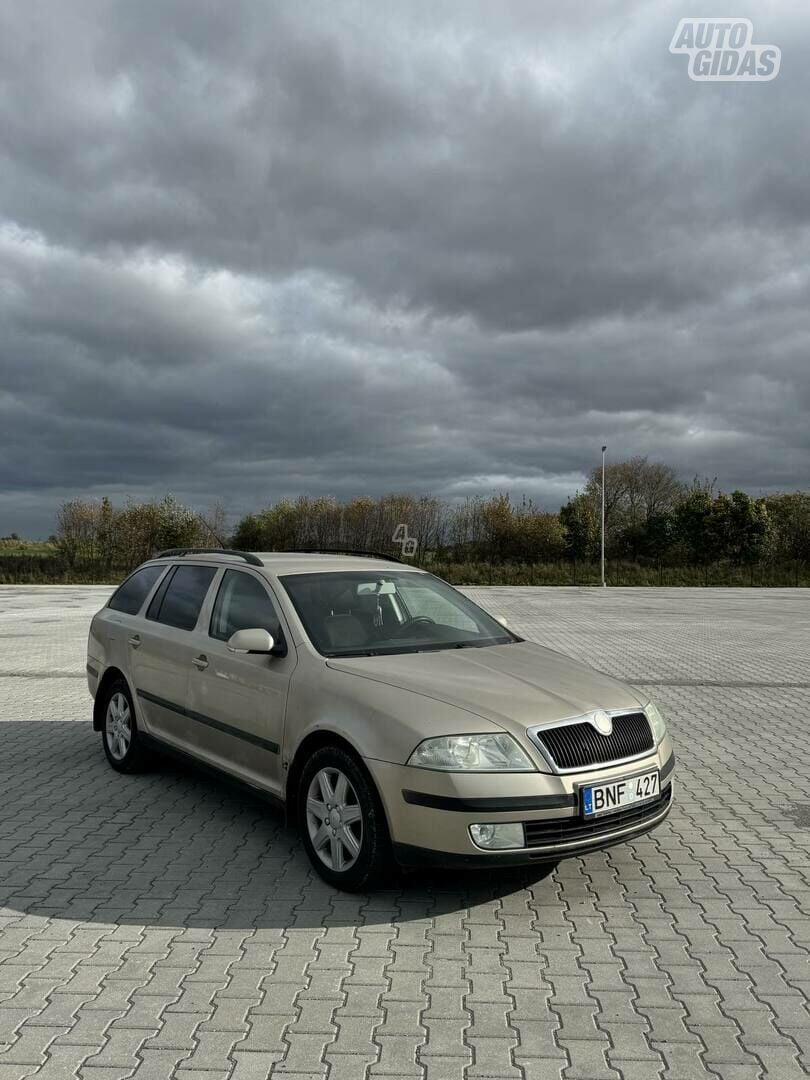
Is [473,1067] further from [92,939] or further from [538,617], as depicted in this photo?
[538,617]

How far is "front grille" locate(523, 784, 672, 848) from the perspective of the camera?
391cm

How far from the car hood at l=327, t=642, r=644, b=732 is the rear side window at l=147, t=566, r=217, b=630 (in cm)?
153

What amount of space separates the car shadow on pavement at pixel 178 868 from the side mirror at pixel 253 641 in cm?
82

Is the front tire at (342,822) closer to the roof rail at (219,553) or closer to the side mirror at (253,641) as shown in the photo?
the side mirror at (253,641)

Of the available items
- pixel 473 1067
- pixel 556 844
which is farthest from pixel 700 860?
pixel 473 1067

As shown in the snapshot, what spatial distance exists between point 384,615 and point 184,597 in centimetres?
149

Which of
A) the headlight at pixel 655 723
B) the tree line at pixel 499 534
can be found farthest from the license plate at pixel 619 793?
→ the tree line at pixel 499 534

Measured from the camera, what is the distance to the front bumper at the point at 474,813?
3852 millimetres

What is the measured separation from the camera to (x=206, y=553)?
618cm

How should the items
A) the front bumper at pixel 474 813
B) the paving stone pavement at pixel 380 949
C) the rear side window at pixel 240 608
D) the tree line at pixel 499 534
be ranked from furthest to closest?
the tree line at pixel 499 534, the rear side window at pixel 240 608, the front bumper at pixel 474 813, the paving stone pavement at pixel 380 949

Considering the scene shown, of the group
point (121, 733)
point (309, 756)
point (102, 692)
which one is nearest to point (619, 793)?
point (309, 756)

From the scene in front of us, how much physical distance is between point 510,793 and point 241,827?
2059 mm

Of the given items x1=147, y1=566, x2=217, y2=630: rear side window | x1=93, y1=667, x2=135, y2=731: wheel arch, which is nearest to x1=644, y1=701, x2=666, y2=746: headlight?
x1=147, y1=566, x2=217, y2=630: rear side window

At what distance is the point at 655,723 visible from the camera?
15.0 ft
